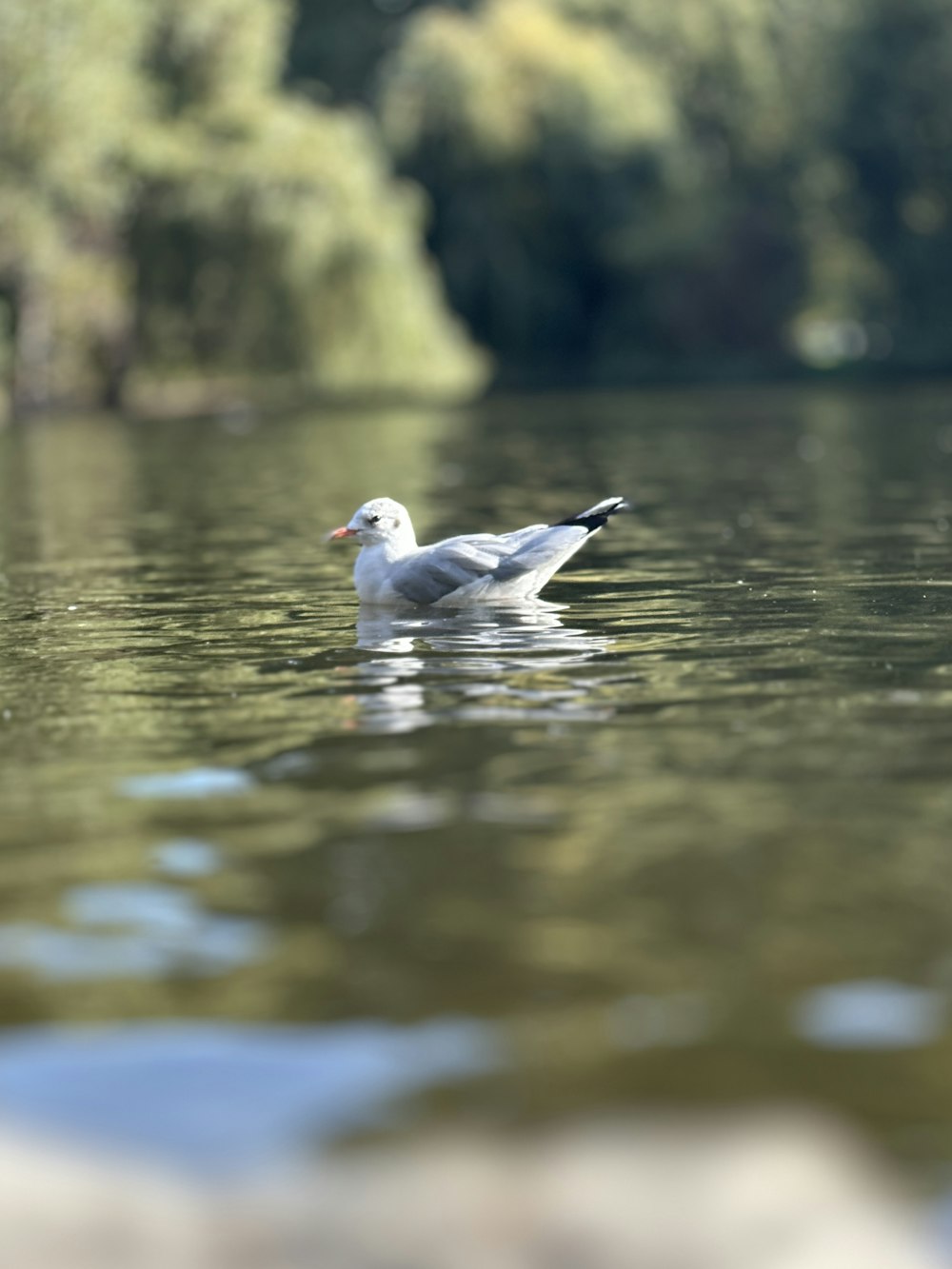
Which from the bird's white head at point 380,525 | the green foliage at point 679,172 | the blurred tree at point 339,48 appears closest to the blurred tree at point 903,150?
the green foliage at point 679,172

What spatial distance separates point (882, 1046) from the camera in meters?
4.20

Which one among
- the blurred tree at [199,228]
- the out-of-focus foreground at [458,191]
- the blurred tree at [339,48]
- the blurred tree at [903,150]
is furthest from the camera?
the blurred tree at [903,150]

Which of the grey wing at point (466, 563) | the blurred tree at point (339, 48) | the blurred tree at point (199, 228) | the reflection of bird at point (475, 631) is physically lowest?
the reflection of bird at point (475, 631)

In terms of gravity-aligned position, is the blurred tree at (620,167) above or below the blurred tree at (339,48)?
below

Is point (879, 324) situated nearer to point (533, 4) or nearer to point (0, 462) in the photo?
point (533, 4)

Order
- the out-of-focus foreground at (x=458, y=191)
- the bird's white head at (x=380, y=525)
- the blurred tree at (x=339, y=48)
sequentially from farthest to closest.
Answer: the blurred tree at (x=339, y=48)
the out-of-focus foreground at (x=458, y=191)
the bird's white head at (x=380, y=525)

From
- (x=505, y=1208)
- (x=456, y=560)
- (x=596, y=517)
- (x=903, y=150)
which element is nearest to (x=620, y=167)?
(x=903, y=150)

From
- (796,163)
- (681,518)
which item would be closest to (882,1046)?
(681,518)

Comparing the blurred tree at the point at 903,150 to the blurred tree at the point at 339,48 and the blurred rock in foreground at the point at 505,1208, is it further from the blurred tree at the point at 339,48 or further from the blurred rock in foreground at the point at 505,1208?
the blurred rock in foreground at the point at 505,1208

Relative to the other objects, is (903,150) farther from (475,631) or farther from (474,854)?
(474,854)

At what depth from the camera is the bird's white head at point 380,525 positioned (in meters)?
11.0

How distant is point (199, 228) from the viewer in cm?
3781

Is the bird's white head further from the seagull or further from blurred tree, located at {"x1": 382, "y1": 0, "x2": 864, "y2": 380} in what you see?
blurred tree, located at {"x1": 382, "y1": 0, "x2": 864, "y2": 380}

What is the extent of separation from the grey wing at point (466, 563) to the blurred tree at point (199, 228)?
974 inches
